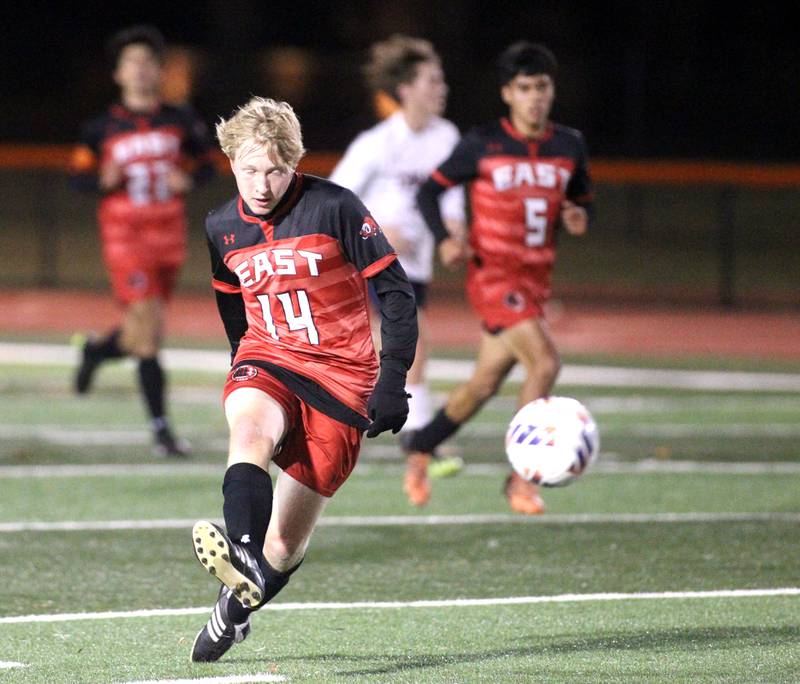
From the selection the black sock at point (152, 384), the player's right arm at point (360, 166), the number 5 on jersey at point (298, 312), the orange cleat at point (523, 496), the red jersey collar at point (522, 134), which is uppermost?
the number 5 on jersey at point (298, 312)

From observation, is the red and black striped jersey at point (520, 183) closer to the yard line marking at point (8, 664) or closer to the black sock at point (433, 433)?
the black sock at point (433, 433)

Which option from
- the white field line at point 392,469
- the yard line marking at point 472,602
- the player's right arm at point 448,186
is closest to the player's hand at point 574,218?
the player's right arm at point 448,186

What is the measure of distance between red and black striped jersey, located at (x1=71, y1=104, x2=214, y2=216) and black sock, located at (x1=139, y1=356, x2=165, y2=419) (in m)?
1.04

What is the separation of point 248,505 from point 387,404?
54cm

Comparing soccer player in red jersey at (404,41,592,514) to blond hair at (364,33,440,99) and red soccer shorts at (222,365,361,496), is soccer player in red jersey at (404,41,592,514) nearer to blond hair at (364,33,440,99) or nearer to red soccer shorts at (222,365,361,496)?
blond hair at (364,33,440,99)

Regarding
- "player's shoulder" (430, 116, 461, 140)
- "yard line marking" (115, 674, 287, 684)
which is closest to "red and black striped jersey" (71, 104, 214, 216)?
"player's shoulder" (430, 116, 461, 140)

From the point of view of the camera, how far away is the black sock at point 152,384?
433 inches

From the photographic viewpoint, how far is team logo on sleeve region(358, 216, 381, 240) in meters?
5.69

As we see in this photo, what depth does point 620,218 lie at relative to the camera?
84.7ft

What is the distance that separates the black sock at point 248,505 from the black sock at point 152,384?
5652 mm

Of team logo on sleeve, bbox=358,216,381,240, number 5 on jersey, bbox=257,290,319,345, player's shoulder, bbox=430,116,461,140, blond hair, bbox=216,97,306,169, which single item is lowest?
player's shoulder, bbox=430,116,461,140

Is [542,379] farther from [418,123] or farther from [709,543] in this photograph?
[418,123]

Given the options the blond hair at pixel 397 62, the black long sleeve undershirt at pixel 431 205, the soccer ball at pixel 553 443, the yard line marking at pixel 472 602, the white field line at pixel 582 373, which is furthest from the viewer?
the white field line at pixel 582 373

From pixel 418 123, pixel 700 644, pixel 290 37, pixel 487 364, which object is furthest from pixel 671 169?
pixel 290 37
